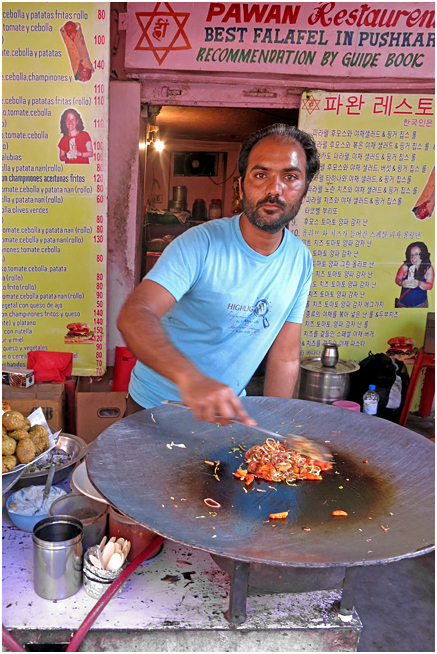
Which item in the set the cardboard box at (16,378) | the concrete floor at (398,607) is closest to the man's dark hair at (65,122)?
the cardboard box at (16,378)

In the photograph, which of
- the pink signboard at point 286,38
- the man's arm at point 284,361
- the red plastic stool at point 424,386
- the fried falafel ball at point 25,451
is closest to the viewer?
the fried falafel ball at point 25,451

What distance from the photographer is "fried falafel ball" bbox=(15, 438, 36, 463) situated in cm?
183

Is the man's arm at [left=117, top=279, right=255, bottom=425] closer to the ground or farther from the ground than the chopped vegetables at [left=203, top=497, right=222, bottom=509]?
farther from the ground

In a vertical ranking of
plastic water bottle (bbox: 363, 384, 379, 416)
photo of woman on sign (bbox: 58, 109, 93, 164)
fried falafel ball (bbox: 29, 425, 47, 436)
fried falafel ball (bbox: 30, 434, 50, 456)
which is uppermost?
photo of woman on sign (bbox: 58, 109, 93, 164)

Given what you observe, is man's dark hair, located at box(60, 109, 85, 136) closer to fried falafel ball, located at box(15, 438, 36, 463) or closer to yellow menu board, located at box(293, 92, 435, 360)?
yellow menu board, located at box(293, 92, 435, 360)

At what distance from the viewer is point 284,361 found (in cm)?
246

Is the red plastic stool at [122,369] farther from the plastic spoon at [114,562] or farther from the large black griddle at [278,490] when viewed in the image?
the plastic spoon at [114,562]

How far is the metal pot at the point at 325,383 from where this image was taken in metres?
4.41

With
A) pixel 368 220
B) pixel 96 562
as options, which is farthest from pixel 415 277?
pixel 96 562

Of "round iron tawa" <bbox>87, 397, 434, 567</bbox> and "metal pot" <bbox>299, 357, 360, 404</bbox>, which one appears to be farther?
"metal pot" <bbox>299, 357, 360, 404</bbox>

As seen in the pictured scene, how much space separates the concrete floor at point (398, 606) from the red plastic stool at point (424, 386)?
1.53m

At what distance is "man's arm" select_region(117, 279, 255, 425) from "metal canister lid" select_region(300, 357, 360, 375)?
8.99 feet

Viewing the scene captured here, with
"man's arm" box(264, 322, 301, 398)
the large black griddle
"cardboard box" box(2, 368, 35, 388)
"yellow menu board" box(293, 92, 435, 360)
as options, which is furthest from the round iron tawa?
"yellow menu board" box(293, 92, 435, 360)

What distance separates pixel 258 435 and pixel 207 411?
53 cm
